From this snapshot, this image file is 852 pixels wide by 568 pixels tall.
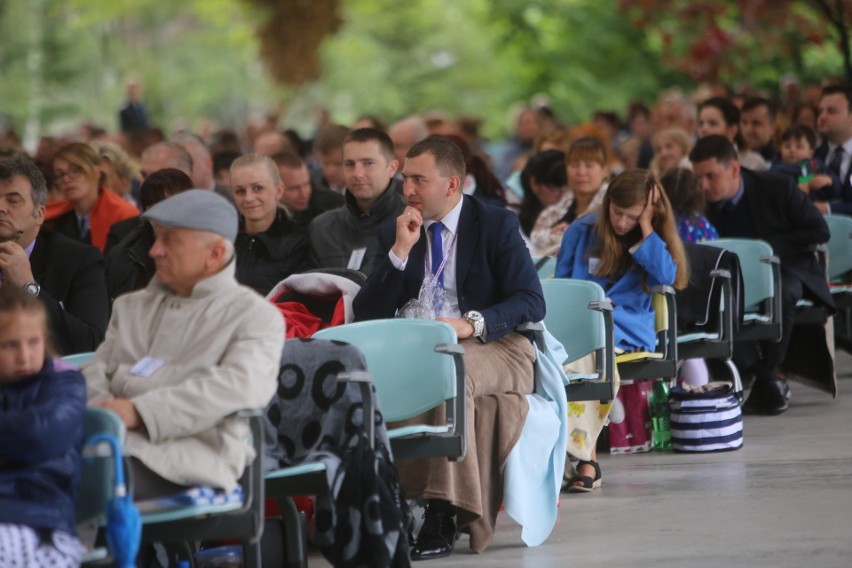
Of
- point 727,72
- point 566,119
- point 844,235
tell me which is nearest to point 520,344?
point 844,235

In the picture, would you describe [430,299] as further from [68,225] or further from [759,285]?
[68,225]

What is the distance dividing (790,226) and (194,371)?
17.7 ft

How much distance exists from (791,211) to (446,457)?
14.0ft

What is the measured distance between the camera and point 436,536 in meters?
→ 6.05

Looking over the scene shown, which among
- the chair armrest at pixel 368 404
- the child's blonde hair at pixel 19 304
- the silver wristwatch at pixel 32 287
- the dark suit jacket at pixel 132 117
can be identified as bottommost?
the chair armrest at pixel 368 404

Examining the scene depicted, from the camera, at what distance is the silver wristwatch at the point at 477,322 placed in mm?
6113

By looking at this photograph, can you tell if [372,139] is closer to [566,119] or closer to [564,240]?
[564,240]

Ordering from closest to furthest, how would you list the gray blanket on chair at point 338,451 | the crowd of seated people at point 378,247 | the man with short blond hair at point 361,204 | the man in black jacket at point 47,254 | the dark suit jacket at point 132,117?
the crowd of seated people at point 378,247, the gray blanket on chair at point 338,451, the man in black jacket at point 47,254, the man with short blond hair at point 361,204, the dark suit jacket at point 132,117

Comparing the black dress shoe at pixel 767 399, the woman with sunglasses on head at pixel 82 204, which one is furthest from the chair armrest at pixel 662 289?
the woman with sunglasses on head at pixel 82 204

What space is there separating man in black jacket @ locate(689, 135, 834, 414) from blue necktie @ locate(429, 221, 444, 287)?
3199 millimetres

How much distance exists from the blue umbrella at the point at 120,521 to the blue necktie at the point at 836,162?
24.7 feet

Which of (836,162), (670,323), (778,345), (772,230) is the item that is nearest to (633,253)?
(670,323)

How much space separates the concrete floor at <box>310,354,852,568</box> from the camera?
584cm

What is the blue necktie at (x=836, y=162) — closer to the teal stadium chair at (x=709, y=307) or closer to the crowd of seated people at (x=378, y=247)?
the crowd of seated people at (x=378, y=247)
